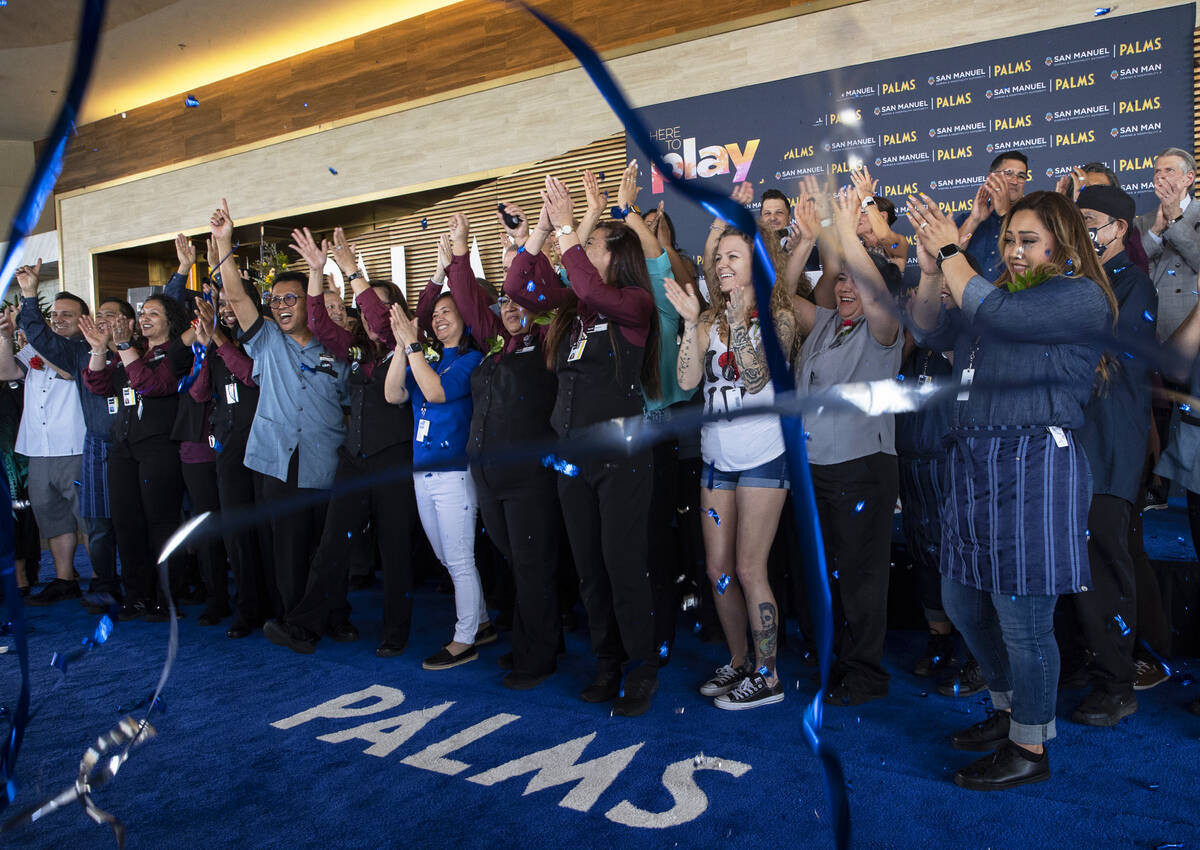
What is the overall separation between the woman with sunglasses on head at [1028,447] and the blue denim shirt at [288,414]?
7.89ft

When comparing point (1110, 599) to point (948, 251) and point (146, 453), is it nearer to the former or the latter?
point (948, 251)

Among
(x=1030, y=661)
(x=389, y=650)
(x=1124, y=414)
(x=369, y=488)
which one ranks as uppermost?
(x=1124, y=414)

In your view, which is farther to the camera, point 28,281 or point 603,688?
point 28,281

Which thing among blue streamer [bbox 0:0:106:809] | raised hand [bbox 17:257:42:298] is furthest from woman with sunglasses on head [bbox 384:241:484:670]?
raised hand [bbox 17:257:42:298]

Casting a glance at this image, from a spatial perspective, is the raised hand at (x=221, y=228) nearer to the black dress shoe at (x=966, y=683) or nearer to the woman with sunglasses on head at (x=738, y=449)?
the woman with sunglasses on head at (x=738, y=449)

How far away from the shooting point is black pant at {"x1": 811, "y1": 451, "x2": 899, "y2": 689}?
8.46 ft

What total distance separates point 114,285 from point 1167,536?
31.8 ft

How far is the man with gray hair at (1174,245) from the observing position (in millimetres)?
2752

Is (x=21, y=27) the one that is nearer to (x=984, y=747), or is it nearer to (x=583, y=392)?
(x=583, y=392)

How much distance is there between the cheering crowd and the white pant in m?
0.01

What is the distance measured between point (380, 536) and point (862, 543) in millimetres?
1779

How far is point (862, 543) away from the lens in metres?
2.61

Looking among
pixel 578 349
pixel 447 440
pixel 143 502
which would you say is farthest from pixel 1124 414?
pixel 143 502

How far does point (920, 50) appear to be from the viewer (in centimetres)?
450
